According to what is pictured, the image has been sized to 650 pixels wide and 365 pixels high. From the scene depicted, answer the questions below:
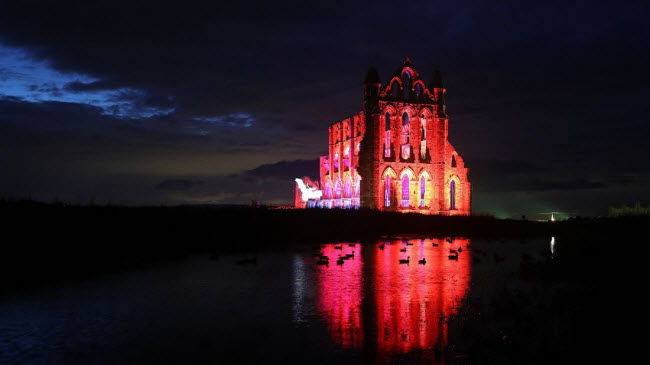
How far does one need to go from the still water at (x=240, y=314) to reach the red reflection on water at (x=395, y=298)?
1.4 inches

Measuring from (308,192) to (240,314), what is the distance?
59.6 m

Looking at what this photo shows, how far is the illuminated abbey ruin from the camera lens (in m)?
63.0

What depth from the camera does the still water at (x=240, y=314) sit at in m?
10.1

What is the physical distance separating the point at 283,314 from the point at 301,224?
26.9 metres

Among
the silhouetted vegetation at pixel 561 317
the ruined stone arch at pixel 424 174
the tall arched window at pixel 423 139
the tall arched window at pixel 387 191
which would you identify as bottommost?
the silhouetted vegetation at pixel 561 317

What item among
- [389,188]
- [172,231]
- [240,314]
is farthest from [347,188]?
[240,314]

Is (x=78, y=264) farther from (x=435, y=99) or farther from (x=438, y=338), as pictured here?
(x=435, y=99)

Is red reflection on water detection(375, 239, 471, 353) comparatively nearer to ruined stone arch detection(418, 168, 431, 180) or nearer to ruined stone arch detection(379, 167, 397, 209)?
ruined stone arch detection(379, 167, 397, 209)

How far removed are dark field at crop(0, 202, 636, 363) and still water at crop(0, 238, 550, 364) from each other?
0.34 m

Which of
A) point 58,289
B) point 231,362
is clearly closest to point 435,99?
point 58,289

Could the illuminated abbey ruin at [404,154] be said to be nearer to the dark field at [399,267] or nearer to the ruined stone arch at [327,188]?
the ruined stone arch at [327,188]

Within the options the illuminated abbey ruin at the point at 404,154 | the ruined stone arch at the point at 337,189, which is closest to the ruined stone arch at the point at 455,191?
the illuminated abbey ruin at the point at 404,154

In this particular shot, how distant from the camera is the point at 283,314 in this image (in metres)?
13.5

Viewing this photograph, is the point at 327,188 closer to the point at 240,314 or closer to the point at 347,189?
the point at 347,189
